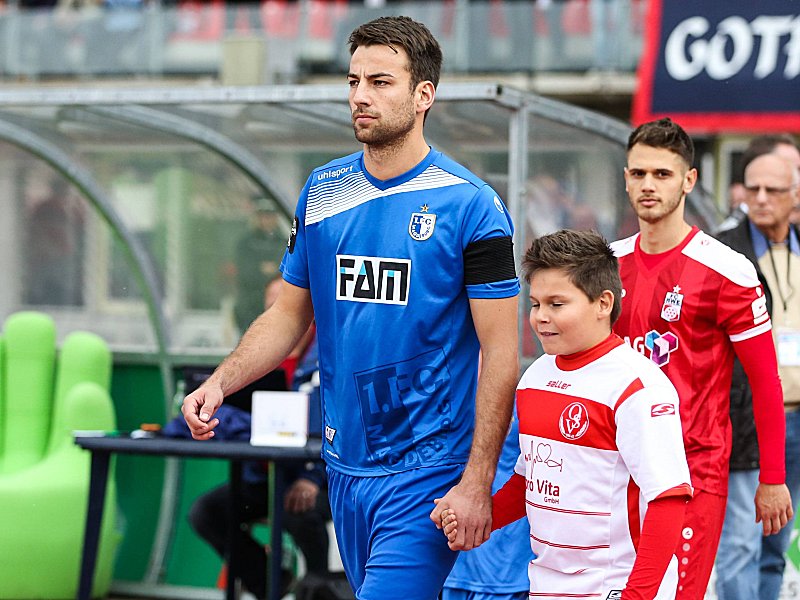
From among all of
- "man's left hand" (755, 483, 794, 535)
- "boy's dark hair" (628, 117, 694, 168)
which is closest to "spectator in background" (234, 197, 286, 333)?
"boy's dark hair" (628, 117, 694, 168)

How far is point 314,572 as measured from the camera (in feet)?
19.7

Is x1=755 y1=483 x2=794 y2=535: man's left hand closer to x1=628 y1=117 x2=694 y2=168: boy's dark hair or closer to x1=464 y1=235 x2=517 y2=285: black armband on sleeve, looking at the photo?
x1=628 y1=117 x2=694 y2=168: boy's dark hair

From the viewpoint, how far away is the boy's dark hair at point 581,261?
331 cm

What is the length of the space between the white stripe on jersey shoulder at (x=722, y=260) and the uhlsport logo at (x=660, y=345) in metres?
0.23

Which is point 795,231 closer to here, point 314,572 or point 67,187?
point 314,572

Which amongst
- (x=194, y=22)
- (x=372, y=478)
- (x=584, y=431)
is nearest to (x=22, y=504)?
(x=372, y=478)

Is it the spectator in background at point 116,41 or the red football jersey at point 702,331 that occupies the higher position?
the spectator in background at point 116,41

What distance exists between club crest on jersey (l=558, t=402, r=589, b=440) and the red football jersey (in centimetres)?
68

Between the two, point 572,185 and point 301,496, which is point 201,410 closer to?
point 301,496

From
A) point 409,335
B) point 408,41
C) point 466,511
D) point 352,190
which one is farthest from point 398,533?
point 408,41

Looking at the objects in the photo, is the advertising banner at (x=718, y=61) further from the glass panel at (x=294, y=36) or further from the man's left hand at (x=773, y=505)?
the glass panel at (x=294, y=36)

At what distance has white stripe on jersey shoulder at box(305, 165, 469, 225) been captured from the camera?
136 inches

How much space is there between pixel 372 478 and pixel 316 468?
2.88 meters

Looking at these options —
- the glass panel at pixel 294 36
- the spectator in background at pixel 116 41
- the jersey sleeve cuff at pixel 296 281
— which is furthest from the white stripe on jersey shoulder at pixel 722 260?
the spectator in background at pixel 116 41
